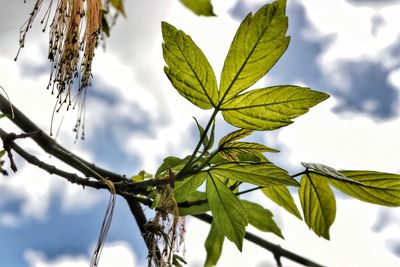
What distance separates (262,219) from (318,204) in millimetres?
200

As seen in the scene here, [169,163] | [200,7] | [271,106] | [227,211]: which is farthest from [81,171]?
[200,7]

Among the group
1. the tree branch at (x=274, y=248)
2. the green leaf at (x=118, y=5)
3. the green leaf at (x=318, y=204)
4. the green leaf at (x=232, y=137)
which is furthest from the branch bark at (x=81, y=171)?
the green leaf at (x=118, y=5)

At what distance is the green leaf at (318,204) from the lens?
95 cm

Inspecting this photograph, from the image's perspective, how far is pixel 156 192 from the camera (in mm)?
942

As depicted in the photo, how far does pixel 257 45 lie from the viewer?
0.73 metres

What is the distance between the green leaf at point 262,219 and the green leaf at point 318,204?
0.57 ft

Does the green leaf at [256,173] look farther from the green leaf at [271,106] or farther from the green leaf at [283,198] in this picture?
the green leaf at [283,198]

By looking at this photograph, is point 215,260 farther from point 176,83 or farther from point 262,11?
Answer: point 262,11

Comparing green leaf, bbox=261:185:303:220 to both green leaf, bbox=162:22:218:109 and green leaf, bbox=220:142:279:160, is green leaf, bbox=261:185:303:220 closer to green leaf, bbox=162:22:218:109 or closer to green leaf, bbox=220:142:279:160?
green leaf, bbox=220:142:279:160

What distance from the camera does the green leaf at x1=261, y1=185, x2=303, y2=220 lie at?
1.04 metres

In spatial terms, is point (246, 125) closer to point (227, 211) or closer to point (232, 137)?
point (232, 137)

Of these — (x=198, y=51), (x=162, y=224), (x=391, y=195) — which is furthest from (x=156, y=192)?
(x=391, y=195)

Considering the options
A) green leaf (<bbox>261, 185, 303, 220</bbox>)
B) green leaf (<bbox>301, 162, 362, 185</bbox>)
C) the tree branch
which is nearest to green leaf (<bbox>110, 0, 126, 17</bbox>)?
green leaf (<bbox>301, 162, 362, 185</bbox>)

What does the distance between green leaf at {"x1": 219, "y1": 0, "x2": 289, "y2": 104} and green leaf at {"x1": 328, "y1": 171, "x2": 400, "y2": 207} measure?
0.94 feet
